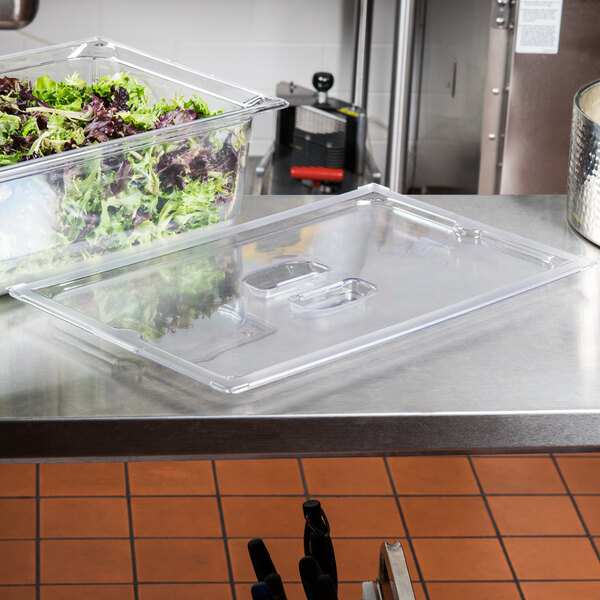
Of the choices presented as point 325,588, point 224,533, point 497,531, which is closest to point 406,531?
point 497,531

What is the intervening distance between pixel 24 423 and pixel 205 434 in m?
0.12

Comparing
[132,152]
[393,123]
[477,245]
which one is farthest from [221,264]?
[393,123]

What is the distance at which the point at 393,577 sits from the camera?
1.17 meters

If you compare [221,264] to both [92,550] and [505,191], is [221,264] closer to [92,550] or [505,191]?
[92,550]

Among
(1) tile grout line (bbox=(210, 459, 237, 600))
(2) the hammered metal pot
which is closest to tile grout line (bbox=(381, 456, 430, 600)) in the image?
(1) tile grout line (bbox=(210, 459, 237, 600))

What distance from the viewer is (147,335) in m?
0.76

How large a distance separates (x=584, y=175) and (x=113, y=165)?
45 cm

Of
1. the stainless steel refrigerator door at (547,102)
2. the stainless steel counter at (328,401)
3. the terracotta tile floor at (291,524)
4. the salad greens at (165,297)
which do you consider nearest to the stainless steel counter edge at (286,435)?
the stainless steel counter at (328,401)

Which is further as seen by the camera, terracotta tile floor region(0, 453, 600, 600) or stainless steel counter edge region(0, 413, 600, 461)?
terracotta tile floor region(0, 453, 600, 600)

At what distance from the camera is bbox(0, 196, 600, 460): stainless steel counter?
26.6 inches

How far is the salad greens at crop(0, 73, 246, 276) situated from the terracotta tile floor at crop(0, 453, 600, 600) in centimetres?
110

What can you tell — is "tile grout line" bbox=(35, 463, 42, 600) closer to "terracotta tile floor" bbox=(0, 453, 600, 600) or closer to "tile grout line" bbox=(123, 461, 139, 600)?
"terracotta tile floor" bbox=(0, 453, 600, 600)

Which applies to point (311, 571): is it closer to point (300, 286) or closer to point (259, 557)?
point (259, 557)

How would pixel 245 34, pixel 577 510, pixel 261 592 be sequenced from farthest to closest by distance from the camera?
pixel 245 34
pixel 577 510
pixel 261 592
